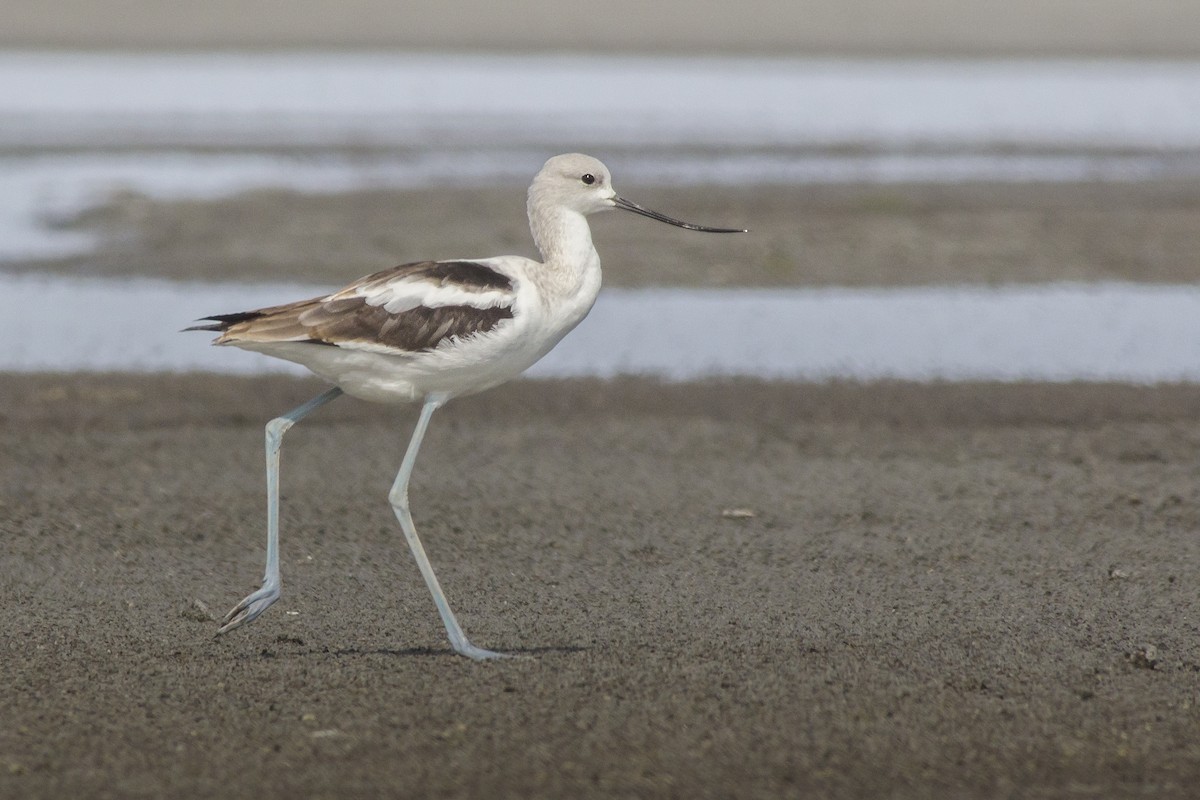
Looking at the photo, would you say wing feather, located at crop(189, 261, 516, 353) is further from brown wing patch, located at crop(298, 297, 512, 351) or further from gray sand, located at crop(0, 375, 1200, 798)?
gray sand, located at crop(0, 375, 1200, 798)


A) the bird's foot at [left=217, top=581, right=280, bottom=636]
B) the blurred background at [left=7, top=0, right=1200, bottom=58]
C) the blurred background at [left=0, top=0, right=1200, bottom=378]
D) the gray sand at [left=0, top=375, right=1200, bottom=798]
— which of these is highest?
the blurred background at [left=7, top=0, right=1200, bottom=58]

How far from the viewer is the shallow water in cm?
933

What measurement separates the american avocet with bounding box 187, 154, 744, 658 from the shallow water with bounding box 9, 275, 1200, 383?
4025 millimetres

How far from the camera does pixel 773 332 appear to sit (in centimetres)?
1030

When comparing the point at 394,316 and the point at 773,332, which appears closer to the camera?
the point at 394,316

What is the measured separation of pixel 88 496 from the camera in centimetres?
696

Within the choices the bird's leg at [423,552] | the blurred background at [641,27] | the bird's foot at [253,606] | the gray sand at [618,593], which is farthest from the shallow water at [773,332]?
the blurred background at [641,27]

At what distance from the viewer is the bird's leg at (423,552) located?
16.3ft

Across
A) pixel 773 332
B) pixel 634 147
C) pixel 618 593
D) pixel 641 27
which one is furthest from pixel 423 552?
pixel 641 27

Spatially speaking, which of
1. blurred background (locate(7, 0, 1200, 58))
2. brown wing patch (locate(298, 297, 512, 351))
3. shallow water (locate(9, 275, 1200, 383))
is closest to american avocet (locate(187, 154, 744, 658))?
brown wing patch (locate(298, 297, 512, 351))

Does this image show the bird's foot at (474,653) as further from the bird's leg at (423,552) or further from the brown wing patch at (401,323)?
the brown wing patch at (401,323)

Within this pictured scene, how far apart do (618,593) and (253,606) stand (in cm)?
137

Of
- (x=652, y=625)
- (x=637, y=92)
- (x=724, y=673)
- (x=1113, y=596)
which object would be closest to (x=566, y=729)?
(x=724, y=673)

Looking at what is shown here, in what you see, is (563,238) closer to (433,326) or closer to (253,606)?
(433,326)
